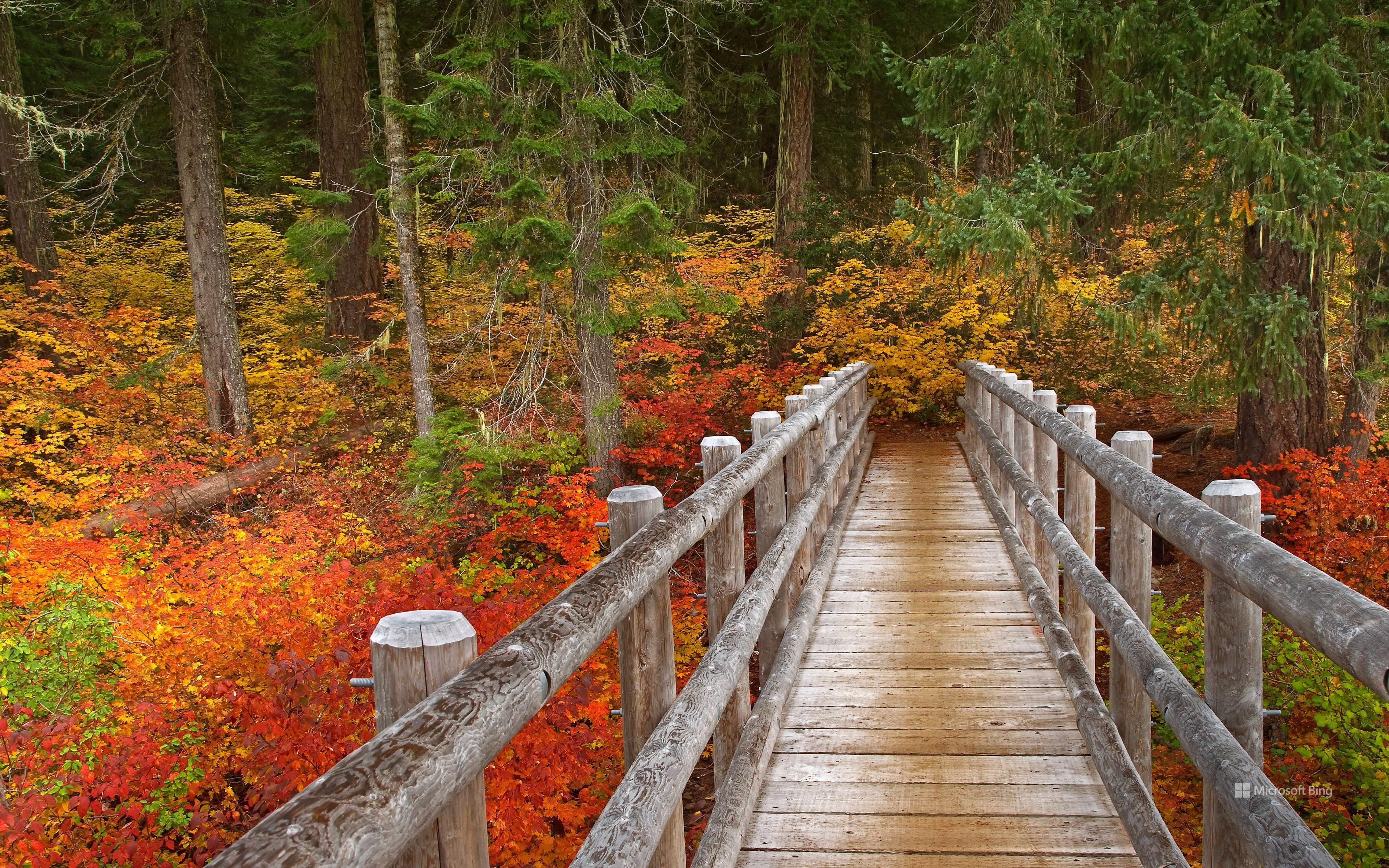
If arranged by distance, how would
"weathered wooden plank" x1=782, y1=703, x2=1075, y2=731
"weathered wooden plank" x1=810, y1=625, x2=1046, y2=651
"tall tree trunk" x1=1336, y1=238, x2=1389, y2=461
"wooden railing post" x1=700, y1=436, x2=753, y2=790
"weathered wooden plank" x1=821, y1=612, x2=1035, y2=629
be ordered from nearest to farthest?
"wooden railing post" x1=700, y1=436, x2=753, y2=790 < "weathered wooden plank" x1=782, y1=703, x2=1075, y2=731 < "weathered wooden plank" x1=810, y1=625, x2=1046, y2=651 < "weathered wooden plank" x1=821, y1=612, x2=1035, y2=629 < "tall tree trunk" x1=1336, y1=238, x2=1389, y2=461

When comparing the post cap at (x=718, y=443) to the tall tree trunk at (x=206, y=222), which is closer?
the post cap at (x=718, y=443)

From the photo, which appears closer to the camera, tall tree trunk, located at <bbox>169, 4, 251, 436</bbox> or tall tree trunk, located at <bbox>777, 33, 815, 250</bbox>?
tall tree trunk, located at <bbox>169, 4, 251, 436</bbox>

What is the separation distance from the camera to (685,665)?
988 centimetres

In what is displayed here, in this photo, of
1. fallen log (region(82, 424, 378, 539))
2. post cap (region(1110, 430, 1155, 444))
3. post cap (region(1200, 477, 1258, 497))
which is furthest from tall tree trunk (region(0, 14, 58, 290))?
post cap (region(1200, 477, 1258, 497))

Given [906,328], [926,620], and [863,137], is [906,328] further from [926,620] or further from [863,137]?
[926,620]

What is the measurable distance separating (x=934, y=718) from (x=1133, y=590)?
1143mm

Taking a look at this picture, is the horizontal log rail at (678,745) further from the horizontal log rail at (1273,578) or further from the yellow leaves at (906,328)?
the yellow leaves at (906,328)

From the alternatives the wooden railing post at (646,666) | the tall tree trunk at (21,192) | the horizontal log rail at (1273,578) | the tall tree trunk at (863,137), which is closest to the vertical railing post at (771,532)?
the horizontal log rail at (1273,578)

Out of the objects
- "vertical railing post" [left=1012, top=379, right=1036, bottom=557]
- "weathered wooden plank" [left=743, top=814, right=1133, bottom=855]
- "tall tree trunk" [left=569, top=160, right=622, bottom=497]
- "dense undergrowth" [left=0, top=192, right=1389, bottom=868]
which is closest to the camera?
"weathered wooden plank" [left=743, top=814, right=1133, bottom=855]

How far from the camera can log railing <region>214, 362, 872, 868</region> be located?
1.23 meters

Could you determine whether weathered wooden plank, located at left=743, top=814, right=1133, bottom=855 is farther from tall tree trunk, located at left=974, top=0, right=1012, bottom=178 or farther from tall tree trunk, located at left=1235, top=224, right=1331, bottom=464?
tall tree trunk, located at left=974, top=0, right=1012, bottom=178

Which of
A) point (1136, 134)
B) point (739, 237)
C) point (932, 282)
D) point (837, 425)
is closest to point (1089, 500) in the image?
point (837, 425)

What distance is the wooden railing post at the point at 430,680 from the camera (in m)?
1.52

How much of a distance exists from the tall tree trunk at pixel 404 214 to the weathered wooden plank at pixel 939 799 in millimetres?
10254
